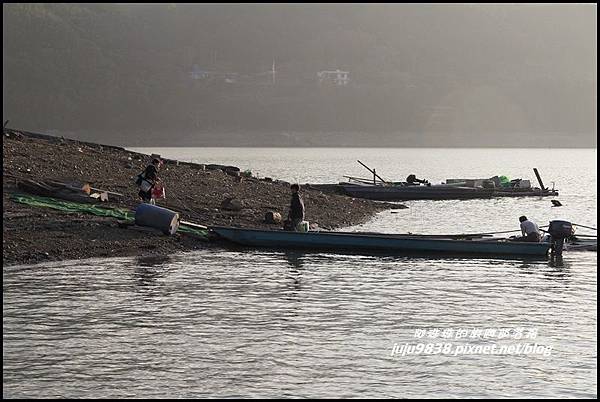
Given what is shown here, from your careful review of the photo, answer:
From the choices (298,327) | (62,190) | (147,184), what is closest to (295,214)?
(147,184)

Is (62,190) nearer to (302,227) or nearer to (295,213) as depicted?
(295,213)

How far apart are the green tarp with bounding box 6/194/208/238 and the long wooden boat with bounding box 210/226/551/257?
73 cm

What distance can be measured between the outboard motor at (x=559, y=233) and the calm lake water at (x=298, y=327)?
0.64 meters

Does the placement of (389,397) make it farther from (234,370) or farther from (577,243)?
(577,243)

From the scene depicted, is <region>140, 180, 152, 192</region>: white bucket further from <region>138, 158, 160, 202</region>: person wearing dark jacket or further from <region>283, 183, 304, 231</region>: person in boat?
<region>283, 183, 304, 231</region>: person in boat

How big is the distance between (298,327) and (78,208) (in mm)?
12033

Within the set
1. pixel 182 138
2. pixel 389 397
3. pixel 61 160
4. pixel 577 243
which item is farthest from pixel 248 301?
pixel 182 138

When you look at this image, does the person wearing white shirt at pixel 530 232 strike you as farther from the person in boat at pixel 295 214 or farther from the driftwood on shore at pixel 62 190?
the driftwood on shore at pixel 62 190

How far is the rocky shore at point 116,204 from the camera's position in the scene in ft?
86.2

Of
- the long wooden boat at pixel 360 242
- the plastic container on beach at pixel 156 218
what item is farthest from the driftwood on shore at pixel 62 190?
the long wooden boat at pixel 360 242

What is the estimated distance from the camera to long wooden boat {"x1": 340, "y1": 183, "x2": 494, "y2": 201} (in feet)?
174

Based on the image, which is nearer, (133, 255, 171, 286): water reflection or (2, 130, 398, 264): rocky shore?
(133, 255, 171, 286): water reflection

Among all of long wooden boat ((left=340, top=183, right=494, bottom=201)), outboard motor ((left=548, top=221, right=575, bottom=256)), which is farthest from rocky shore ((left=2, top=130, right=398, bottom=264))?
outboard motor ((left=548, top=221, right=575, bottom=256))

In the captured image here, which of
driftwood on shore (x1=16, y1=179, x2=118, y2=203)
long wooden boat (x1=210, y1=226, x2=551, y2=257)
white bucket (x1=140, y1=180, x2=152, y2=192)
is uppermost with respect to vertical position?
white bucket (x1=140, y1=180, x2=152, y2=192)
